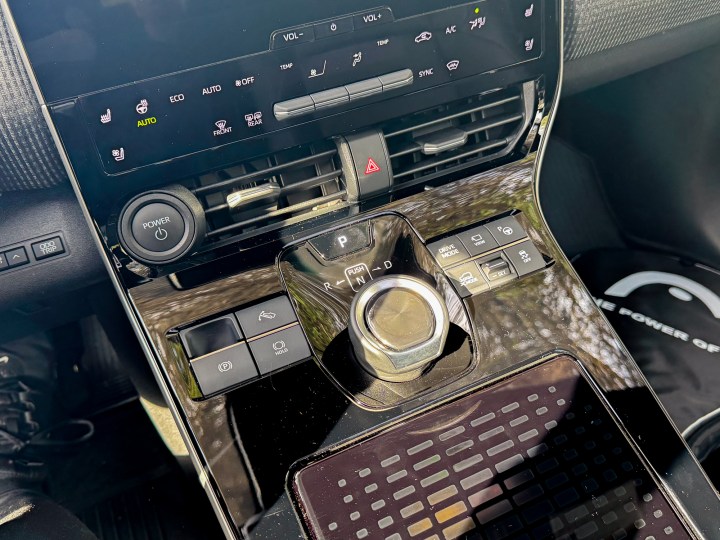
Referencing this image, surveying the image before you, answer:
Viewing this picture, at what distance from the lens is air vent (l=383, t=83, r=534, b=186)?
937 mm

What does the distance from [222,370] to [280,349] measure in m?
0.08

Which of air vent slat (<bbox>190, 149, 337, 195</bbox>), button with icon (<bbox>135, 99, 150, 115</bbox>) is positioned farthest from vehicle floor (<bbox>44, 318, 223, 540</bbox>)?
button with icon (<bbox>135, 99, 150, 115</bbox>)

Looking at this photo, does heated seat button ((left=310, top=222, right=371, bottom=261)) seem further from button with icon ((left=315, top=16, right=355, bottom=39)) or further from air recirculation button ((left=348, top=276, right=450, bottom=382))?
button with icon ((left=315, top=16, right=355, bottom=39))

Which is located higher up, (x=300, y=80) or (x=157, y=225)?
(x=300, y=80)

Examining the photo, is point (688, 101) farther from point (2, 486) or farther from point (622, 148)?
point (2, 486)

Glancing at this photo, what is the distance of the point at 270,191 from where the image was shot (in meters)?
0.85

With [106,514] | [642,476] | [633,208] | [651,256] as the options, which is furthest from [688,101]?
[106,514]

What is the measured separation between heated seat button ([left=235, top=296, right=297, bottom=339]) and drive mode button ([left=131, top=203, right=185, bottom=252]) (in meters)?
0.13

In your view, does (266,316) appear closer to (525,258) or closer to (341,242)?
(341,242)

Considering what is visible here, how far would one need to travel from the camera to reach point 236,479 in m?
0.74

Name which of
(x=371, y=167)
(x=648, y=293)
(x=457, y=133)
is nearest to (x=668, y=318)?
(x=648, y=293)

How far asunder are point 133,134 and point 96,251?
10.8 inches

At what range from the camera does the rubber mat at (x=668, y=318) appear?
1229 millimetres

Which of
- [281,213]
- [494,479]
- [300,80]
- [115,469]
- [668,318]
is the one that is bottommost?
[115,469]
